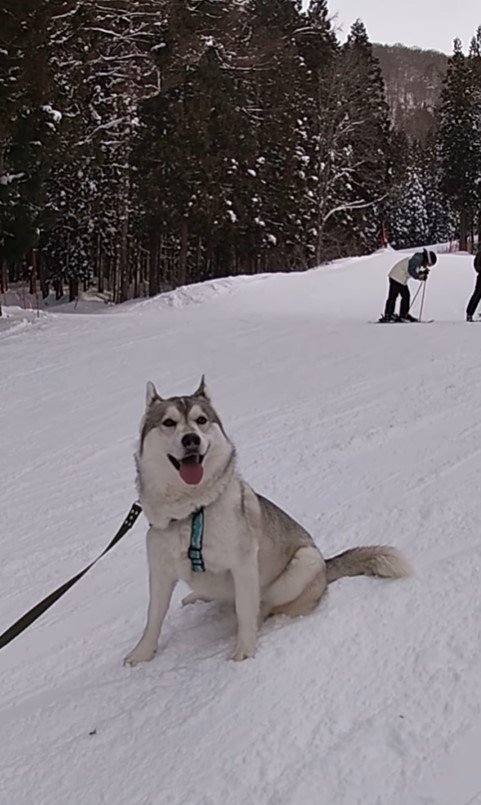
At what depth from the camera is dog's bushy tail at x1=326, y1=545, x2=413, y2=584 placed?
397 cm

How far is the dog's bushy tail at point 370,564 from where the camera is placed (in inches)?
156

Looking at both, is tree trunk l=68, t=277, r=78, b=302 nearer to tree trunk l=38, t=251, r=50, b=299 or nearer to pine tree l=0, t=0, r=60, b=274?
tree trunk l=38, t=251, r=50, b=299

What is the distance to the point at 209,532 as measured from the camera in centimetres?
341

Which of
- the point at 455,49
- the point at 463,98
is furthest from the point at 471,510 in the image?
the point at 455,49

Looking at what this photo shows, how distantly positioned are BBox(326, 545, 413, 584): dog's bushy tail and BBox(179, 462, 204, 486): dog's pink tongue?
1120mm

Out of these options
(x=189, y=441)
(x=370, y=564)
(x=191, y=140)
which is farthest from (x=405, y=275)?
(x=191, y=140)

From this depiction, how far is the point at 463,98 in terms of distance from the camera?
168 ft

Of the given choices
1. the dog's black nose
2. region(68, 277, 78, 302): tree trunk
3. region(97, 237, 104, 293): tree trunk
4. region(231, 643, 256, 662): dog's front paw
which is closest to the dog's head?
the dog's black nose

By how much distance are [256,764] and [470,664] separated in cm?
106

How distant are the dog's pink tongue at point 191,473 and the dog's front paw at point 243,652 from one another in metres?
0.85

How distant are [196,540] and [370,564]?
1188 mm

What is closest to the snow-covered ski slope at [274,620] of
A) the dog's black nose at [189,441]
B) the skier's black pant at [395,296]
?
the dog's black nose at [189,441]

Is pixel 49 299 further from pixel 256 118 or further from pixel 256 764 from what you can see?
pixel 256 764

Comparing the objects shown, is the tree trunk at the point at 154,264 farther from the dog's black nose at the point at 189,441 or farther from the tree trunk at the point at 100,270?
the dog's black nose at the point at 189,441
